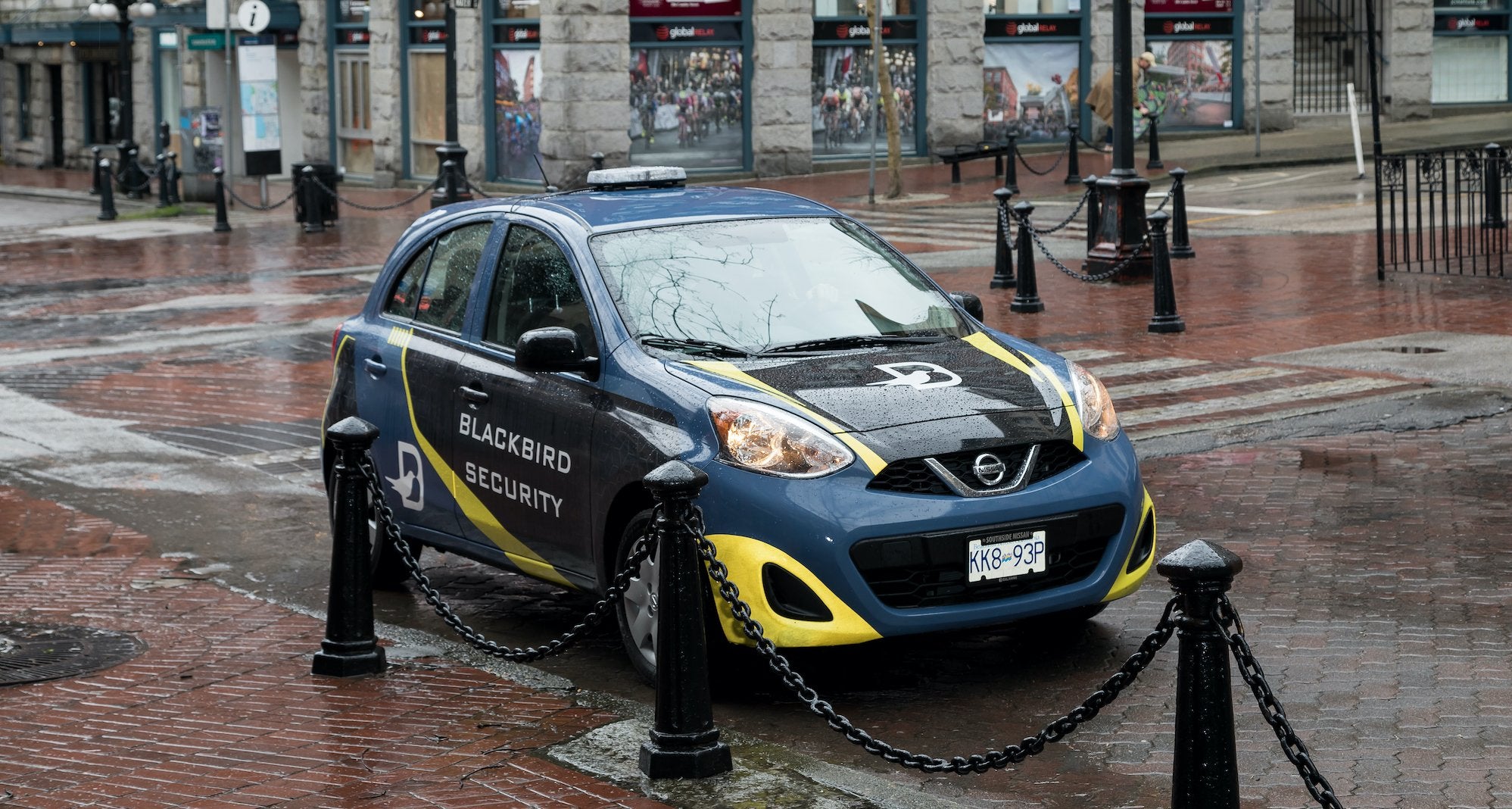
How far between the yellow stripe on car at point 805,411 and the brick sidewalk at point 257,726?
3.81 feet

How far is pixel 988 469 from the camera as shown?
6203 mm

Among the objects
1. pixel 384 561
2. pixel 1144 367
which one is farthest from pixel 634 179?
pixel 1144 367

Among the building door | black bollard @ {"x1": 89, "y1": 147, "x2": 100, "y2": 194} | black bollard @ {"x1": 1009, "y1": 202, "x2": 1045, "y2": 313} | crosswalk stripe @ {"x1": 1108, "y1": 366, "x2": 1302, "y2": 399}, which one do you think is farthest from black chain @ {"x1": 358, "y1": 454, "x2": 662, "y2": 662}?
the building door

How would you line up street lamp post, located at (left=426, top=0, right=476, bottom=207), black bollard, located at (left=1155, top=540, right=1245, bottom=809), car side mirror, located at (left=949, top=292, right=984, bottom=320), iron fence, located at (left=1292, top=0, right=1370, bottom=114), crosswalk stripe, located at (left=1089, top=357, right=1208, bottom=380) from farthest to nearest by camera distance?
iron fence, located at (left=1292, top=0, right=1370, bottom=114) → street lamp post, located at (left=426, top=0, right=476, bottom=207) → crosswalk stripe, located at (left=1089, top=357, right=1208, bottom=380) → car side mirror, located at (left=949, top=292, right=984, bottom=320) → black bollard, located at (left=1155, top=540, right=1245, bottom=809)

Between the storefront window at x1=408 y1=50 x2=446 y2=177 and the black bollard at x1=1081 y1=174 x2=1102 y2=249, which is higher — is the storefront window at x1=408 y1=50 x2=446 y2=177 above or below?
above

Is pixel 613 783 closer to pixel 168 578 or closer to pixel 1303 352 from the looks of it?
pixel 168 578

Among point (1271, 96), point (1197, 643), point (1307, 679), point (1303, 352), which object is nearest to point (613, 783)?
point (1197, 643)

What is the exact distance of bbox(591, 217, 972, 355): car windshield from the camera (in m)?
6.96

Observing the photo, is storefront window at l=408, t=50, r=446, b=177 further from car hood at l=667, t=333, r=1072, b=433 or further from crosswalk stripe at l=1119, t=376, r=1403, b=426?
car hood at l=667, t=333, r=1072, b=433

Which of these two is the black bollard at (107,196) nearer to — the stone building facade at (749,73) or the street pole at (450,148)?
the stone building facade at (749,73)

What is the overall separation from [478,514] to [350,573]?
0.75 meters

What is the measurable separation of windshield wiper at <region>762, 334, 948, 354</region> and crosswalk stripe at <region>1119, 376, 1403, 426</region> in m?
4.33

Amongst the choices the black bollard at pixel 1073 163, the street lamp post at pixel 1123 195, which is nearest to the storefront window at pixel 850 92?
the black bollard at pixel 1073 163

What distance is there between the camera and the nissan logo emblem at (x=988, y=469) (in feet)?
20.3
